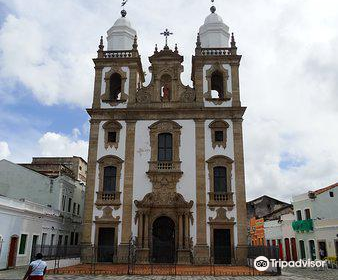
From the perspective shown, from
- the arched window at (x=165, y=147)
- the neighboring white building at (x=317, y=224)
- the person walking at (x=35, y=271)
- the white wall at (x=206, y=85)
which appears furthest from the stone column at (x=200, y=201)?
the person walking at (x=35, y=271)

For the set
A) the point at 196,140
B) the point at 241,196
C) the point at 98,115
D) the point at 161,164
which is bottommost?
the point at 241,196

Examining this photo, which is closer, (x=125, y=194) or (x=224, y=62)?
(x=125, y=194)

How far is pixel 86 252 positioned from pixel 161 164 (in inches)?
326

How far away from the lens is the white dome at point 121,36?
32625 millimetres

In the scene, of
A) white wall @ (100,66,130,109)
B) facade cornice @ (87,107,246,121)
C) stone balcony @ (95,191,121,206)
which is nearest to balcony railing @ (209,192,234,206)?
facade cornice @ (87,107,246,121)

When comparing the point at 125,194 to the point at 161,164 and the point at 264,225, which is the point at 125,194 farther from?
the point at 264,225

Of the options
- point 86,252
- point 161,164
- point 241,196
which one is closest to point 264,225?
point 241,196

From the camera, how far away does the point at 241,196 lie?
88.3ft

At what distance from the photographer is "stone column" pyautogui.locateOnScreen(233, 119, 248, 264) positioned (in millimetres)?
25875

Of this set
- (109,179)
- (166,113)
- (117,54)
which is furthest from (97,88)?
(109,179)

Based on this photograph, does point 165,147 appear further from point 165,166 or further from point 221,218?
point 221,218

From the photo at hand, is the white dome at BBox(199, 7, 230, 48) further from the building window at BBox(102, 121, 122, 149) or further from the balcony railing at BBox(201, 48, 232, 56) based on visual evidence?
the building window at BBox(102, 121, 122, 149)

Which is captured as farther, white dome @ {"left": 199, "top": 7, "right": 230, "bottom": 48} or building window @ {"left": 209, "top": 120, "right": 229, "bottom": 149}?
white dome @ {"left": 199, "top": 7, "right": 230, "bottom": 48}

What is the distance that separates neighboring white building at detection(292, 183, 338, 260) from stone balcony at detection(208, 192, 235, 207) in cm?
798
